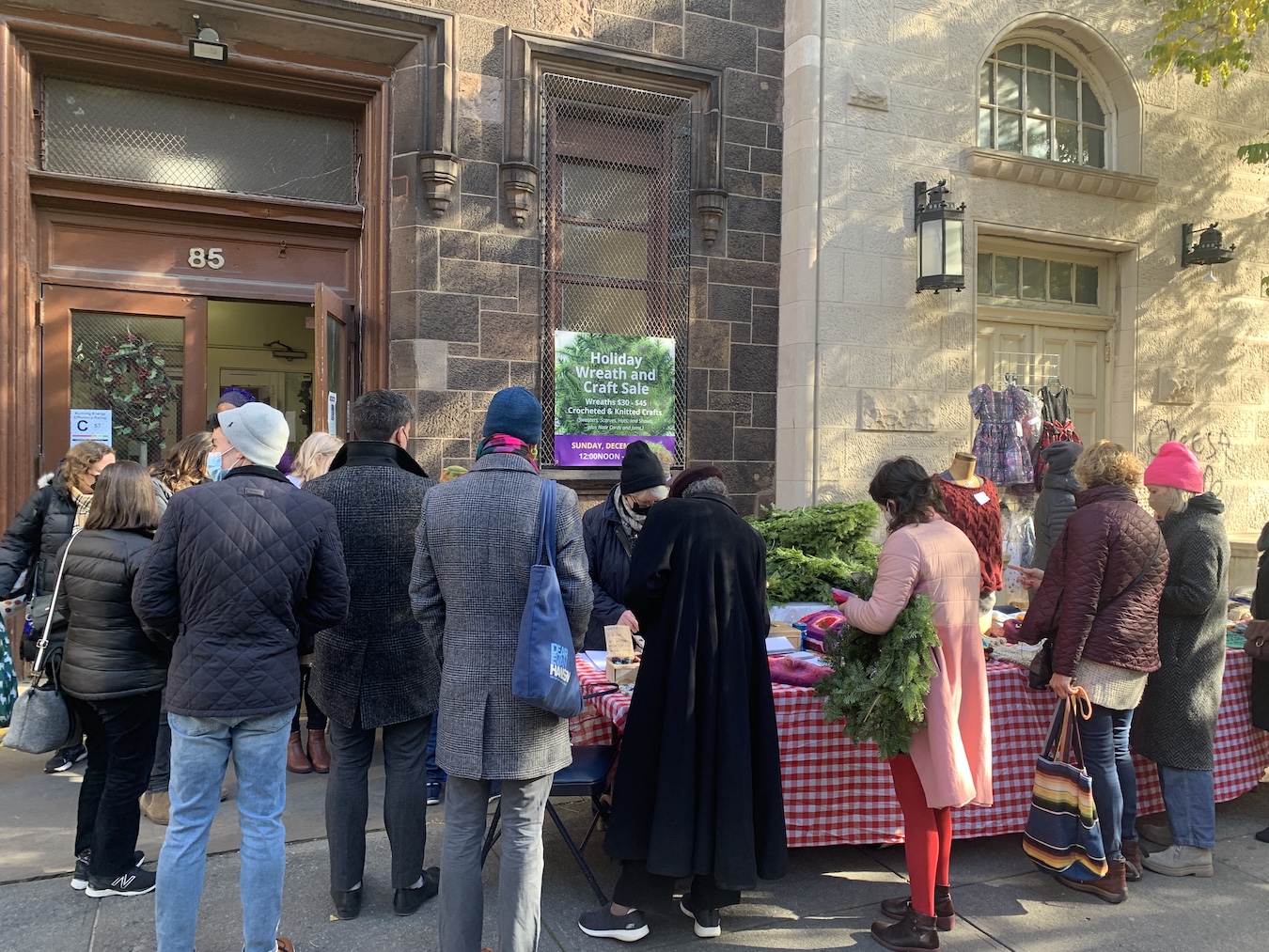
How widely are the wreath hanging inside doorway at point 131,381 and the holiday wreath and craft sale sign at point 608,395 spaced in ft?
9.20

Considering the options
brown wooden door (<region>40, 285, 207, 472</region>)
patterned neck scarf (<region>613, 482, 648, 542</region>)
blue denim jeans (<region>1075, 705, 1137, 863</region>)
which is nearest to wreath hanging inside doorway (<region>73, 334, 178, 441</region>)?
brown wooden door (<region>40, 285, 207, 472</region>)

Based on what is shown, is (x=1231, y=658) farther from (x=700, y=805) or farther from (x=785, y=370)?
(x=785, y=370)

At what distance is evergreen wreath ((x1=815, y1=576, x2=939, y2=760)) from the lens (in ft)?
10.9

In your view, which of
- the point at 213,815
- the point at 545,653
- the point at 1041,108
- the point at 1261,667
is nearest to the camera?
the point at 545,653

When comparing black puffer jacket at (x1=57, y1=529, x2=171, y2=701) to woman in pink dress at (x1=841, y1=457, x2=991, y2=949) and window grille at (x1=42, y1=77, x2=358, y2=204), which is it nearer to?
woman in pink dress at (x1=841, y1=457, x2=991, y2=949)

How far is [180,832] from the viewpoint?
2965 millimetres

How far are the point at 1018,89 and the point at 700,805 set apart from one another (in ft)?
25.7

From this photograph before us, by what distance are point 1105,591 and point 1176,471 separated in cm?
76

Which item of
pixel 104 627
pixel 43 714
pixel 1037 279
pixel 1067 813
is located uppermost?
pixel 1037 279

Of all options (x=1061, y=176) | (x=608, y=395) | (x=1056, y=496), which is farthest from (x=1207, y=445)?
(x=608, y=395)

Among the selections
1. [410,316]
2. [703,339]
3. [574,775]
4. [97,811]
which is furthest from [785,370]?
[97,811]

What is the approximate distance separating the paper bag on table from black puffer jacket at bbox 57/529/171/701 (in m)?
1.73

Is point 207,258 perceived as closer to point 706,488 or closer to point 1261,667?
point 706,488

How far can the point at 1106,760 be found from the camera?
3.83 metres
